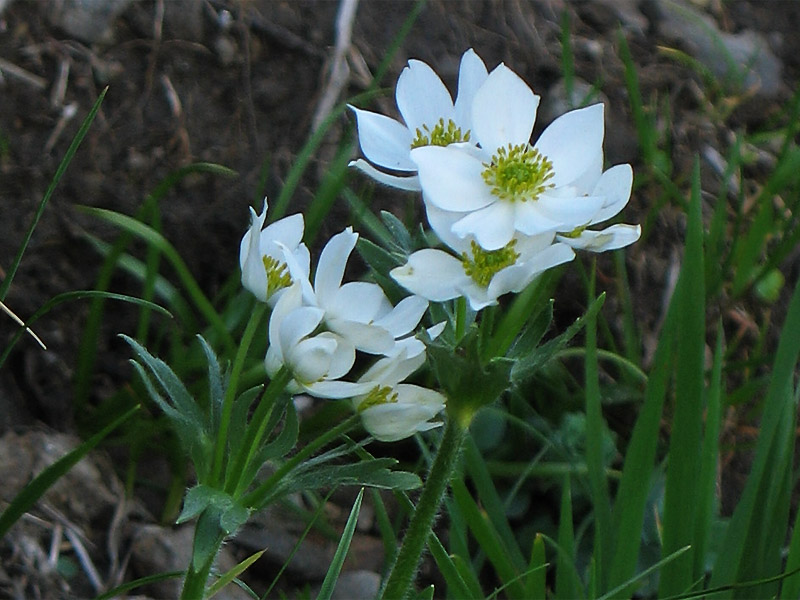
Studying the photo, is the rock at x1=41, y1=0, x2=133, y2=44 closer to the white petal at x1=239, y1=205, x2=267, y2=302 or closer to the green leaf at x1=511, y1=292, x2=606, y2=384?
the white petal at x1=239, y1=205, x2=267, y2=302

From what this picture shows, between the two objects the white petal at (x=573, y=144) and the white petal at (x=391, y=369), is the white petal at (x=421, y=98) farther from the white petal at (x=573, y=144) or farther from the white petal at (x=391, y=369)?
the white petal at (x=391, y=369)

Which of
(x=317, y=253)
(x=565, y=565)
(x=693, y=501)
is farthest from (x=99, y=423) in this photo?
(x=693, y=501)

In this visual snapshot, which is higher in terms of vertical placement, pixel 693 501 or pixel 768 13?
pixel 768 13

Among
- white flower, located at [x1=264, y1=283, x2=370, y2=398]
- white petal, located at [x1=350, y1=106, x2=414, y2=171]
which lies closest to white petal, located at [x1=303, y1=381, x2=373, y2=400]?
white flower, located at [x1=264, y1=283, x2=370, y2=398]

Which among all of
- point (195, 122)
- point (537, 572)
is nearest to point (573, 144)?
point (537, 572)

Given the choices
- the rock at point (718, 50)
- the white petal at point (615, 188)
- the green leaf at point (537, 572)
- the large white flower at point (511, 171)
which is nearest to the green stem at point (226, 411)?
the large white flower at point (511, 171)

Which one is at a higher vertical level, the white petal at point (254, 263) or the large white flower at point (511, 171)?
the large white flower at point (511, 171)

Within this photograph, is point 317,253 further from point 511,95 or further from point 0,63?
point 511,95
